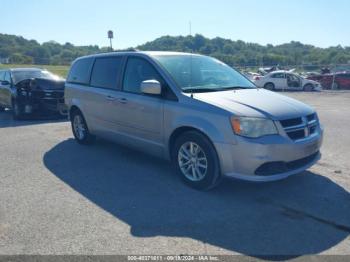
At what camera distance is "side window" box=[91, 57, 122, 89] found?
6137mm

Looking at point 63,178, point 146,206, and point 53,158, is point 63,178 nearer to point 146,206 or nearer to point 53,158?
point 53,158

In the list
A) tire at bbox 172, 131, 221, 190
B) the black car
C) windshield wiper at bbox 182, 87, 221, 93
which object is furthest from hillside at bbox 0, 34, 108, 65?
tire at bbox 172, 131, 221, 190

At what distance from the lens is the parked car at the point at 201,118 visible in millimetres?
4320

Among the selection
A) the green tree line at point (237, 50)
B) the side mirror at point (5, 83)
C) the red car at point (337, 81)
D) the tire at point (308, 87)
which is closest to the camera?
the green tree line at point (237, 50)

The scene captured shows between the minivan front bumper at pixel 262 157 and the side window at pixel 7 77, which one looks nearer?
the minivan front bumper at pixel 262 157

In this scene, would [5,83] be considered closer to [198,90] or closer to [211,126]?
[198,90]

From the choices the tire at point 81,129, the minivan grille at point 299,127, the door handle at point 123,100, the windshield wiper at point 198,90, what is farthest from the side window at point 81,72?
the minivan grille at point 299,127

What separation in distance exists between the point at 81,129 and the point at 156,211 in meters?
3.80

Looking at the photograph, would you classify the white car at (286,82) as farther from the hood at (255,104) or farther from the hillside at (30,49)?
the hillside at (30,49)

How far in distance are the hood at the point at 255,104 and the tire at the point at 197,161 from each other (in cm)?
50

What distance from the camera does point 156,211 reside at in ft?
13.7

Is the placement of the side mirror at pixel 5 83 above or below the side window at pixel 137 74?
below

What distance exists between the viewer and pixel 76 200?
15.0 ft

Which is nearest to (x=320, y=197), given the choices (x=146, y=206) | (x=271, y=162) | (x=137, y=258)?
(x=271, y=162)
